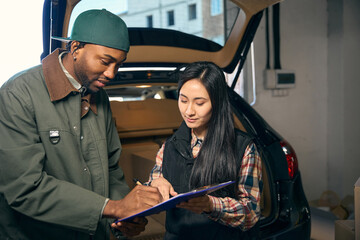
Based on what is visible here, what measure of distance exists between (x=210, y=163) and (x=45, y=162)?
1.85 ft

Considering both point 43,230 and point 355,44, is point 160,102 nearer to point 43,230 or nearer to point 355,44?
point 43,230

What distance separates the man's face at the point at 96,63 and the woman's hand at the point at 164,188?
1.29ft

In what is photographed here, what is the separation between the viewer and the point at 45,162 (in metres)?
1.27

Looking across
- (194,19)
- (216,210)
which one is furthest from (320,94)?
(216,210)

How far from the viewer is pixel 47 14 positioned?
168 centimetres

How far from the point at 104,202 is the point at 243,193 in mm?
484

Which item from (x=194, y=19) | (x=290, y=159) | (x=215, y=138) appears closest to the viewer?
(x=215, y=138)

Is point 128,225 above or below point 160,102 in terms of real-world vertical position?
below

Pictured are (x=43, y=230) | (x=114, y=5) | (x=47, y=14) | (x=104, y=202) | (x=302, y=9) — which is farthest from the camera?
(x=302, y=9)

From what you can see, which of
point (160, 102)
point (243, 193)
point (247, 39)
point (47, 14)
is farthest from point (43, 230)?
point (160, 102)

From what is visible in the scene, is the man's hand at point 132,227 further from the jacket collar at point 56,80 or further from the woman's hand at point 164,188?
the jacket collar at point 56,80

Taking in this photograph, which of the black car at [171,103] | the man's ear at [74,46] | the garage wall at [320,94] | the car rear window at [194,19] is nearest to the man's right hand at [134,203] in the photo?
the man's ear at [74,46]

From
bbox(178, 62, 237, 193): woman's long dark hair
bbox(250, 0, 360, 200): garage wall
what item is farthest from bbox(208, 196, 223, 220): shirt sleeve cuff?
bbox(250, 0, 360, 200): garage wall

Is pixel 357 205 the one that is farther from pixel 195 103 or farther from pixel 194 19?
pixel 194 19
